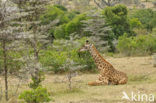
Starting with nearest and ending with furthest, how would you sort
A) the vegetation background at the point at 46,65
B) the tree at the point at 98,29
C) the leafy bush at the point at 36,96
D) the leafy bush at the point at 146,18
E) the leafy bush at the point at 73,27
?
1. the leafy bush at the point at 36,96
2. the vegetation background at the point at 46,65
3. the tree at the point at 98,29
4. the leafy bush at the point at 73,27
5. the leafy bush at the point at 146,18

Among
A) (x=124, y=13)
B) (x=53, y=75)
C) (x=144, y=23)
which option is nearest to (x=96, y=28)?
(x=124, y=13)

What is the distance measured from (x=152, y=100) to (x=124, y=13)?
19.2m

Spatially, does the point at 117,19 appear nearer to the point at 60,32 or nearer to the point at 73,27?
the point at 73,27

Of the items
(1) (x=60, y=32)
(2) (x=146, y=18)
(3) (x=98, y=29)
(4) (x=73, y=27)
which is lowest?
(1) (x=60, y=32)

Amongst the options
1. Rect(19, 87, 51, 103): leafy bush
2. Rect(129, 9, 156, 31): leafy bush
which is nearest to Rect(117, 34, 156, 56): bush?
Rect(19, 87, 51, 103): leafy bush

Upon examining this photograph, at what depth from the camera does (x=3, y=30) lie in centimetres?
729

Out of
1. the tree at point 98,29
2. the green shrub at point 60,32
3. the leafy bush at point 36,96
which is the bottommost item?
the green shrub at point 60,32

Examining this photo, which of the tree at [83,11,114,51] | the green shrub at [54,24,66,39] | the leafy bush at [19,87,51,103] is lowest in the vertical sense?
the green shrub at [54,24,66,39]

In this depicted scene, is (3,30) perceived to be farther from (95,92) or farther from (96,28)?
(96,28)

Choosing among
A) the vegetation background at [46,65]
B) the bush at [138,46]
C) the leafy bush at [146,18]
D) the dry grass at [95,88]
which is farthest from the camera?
the leafy bush at [146,18]

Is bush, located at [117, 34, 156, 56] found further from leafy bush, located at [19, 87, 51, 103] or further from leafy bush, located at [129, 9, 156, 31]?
leafy bush, located at [129, 9, 156, 31]

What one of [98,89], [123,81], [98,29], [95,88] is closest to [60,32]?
[98,29]

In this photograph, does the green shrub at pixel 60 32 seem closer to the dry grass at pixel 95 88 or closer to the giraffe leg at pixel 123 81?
the dry grass at pixel 95 88

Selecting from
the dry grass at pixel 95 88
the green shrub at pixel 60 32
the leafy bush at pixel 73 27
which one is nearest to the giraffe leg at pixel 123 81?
the dry grass at pixel 95 88
